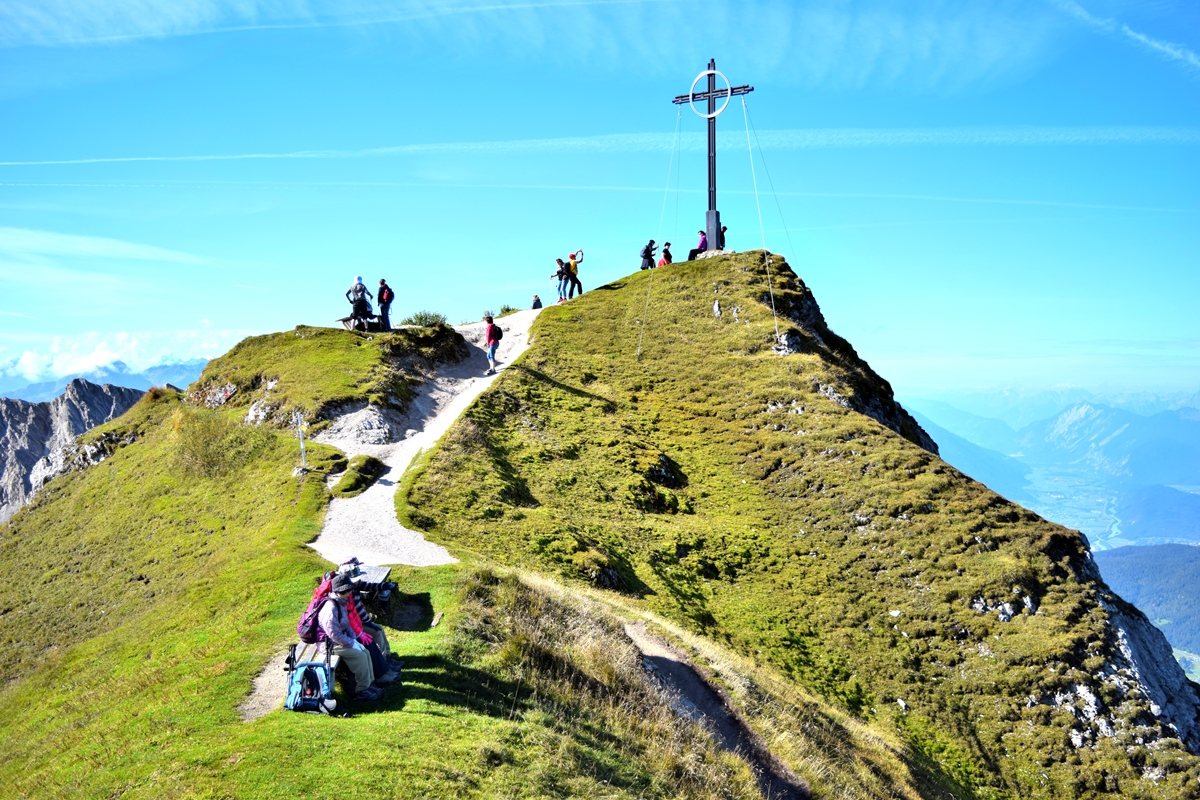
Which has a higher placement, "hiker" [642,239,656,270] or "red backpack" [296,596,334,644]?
"hiker" [642,239,656,270]

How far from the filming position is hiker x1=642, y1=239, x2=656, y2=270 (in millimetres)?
61125

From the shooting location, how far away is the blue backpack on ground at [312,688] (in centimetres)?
1305

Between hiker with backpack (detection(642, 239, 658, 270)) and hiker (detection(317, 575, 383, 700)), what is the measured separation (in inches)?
1999

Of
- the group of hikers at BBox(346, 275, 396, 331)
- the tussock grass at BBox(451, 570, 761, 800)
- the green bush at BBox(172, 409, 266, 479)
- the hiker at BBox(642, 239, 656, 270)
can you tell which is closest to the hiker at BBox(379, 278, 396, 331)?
the group of hikers at BBox(346, 275, 396, 331)

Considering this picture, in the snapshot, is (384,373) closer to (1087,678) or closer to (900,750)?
(900,750)

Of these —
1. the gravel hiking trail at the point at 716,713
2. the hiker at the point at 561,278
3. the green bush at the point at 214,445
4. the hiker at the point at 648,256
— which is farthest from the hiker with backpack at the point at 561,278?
the gravel hiking trail at the point at 716,713

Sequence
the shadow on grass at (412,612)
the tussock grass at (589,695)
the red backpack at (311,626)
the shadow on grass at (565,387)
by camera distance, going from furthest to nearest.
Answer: the shadow on grass at (565,387)
the shadow on grass at (412,612)
the tussock grass at (589,695)
the red backpack at (311,626)

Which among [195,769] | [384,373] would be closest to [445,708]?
[195,769]

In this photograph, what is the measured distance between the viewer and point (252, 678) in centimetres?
1480

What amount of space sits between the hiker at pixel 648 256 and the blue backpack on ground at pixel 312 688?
169ft

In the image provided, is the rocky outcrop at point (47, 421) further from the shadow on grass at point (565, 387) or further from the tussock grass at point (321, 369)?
the shadow on grass at point (565, 387)

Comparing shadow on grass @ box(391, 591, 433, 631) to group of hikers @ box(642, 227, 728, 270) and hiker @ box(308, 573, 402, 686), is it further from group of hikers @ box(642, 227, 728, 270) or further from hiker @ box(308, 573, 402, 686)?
group of hikers @ box(642, 227, 728, 270)

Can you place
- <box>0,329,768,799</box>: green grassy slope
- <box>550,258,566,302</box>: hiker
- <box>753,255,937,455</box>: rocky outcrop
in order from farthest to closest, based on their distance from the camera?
<box>550,258,566,302</box>: hiker < <box>753,255,937,455</box>: rocky outcrop < <box>0,329,768,799</box>: green grassy slope

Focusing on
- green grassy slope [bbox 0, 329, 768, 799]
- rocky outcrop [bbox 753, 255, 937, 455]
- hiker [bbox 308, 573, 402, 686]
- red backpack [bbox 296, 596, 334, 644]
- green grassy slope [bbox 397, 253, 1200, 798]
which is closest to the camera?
green grassy slope [bbox 0, 329, 768, 799]
